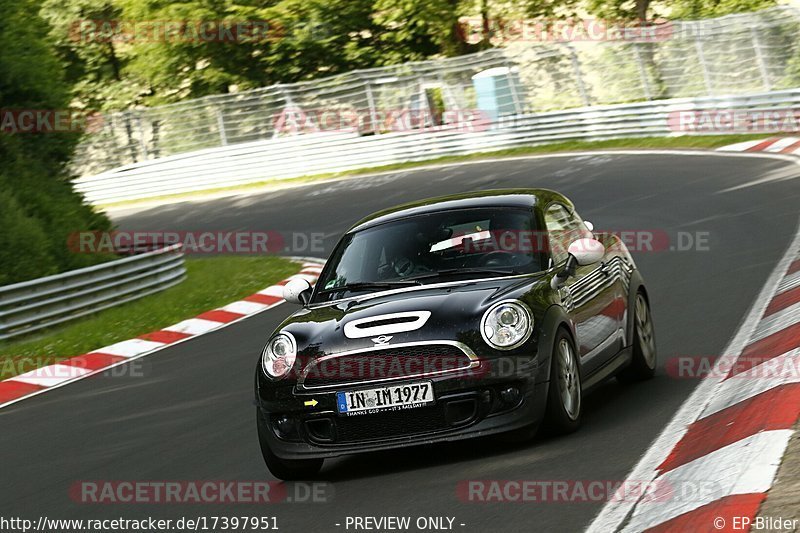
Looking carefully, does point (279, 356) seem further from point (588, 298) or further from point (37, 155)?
point (37, 155)

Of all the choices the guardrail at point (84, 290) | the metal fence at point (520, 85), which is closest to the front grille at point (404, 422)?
the guardrail at point (84, 290)

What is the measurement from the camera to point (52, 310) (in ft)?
51.9

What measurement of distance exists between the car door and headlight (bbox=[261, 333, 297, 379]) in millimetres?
1500

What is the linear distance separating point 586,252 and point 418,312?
1176mm

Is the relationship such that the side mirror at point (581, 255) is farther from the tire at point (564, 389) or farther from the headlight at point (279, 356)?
the headlight at point (279, 356)

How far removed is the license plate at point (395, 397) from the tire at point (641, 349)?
2.26 m

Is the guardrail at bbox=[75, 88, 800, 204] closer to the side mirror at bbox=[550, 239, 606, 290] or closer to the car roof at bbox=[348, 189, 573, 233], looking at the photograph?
the car roof at bbox=[348, 189, 573, 233]

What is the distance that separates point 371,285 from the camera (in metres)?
7.71

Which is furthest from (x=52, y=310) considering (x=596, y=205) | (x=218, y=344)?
(x=596, y=205)

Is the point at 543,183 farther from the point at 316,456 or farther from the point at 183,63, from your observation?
the point at 183,63

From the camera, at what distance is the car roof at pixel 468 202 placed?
806cm

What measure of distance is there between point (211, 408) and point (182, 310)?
7212 millimetres

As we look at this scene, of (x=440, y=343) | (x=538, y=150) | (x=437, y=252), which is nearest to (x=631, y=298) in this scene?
(x=437, y=252)

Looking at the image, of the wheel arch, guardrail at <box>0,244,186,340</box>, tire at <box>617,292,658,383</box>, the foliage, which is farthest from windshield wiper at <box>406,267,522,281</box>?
the foliage
